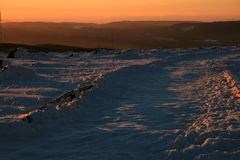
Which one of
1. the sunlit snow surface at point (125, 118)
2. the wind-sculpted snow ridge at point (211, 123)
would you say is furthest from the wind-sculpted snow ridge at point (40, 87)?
the wind-sculpted snow ridge at point (211, 123)

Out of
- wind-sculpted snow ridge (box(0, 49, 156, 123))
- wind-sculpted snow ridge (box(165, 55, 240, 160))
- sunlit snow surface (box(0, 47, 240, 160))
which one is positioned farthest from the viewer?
wind-sculpted snow ridge (box(0, 49, 156, 123))

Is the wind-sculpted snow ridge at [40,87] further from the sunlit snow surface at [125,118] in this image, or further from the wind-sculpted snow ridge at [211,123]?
the wind-sculpted snow ridge at [211,123]

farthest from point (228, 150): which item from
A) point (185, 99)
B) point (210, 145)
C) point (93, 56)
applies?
point (93, 56)

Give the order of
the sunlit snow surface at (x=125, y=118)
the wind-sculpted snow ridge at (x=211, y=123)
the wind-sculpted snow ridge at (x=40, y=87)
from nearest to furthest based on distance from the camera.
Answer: the wind-sculpted snow ridge at (x=211, y=123) → the sunlit snow surface at (x=125, y=118) → the wind-sculpted snow ridge at (x=40, y=87)

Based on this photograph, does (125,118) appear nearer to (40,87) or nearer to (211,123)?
(211,123)

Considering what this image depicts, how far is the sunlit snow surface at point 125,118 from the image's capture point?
8.82 m

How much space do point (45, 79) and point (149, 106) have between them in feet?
29.2

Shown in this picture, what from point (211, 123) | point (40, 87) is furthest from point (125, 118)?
point (40, 87)

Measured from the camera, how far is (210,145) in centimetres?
891

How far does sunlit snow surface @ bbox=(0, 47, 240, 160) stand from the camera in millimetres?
8820

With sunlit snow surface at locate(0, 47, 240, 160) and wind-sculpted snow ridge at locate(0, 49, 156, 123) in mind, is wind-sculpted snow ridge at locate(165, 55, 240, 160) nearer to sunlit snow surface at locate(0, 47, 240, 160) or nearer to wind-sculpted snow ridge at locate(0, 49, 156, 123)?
sunlit snow surface at locate(0, 47, 240, 160)

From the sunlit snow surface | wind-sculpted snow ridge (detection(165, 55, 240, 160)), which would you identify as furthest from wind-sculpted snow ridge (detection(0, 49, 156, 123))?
wind-sculpted snow ridge (detection(165, 55, 240, 160))

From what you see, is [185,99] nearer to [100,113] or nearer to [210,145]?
[100,113]

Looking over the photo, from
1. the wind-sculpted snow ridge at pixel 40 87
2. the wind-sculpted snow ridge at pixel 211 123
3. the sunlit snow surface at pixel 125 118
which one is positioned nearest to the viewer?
the wind-sculpted snow ridge at pixel 211 123
